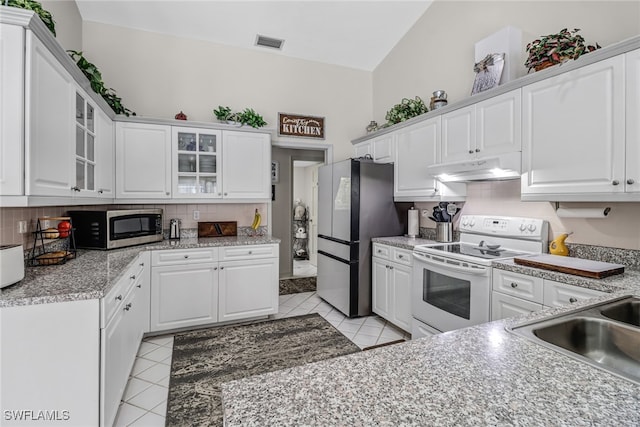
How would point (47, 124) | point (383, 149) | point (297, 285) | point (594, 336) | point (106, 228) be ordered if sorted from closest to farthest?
point (594, 336), point (47, 124), point (106, 228), point (383, 149), point (297, 285)

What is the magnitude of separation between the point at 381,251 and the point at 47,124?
2.84 metres

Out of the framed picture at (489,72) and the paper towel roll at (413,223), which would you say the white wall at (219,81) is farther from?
the framed picture at (489,72)

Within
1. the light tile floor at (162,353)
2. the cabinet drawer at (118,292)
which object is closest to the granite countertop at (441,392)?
the cabinet drawer at (118,292)

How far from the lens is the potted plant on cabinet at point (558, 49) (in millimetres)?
2016

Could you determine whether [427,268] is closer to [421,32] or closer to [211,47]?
[421,32]

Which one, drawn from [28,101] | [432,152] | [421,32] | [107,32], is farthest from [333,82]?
[28,101]

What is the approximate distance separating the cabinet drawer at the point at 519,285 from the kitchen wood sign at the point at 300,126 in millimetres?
2879

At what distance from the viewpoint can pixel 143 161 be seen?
10.4 feet

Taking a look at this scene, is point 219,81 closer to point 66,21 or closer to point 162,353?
point 66,21

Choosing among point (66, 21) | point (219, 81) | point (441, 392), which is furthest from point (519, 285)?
point (66, 21)

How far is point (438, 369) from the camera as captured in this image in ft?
2.61

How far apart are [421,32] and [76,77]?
3486mm

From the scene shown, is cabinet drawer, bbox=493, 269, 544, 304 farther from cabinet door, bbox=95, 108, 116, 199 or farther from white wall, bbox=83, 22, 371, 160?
cabinet door, bbox=95, 108, 116, 199

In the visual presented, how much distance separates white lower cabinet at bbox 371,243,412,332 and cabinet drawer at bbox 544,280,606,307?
1.23m
